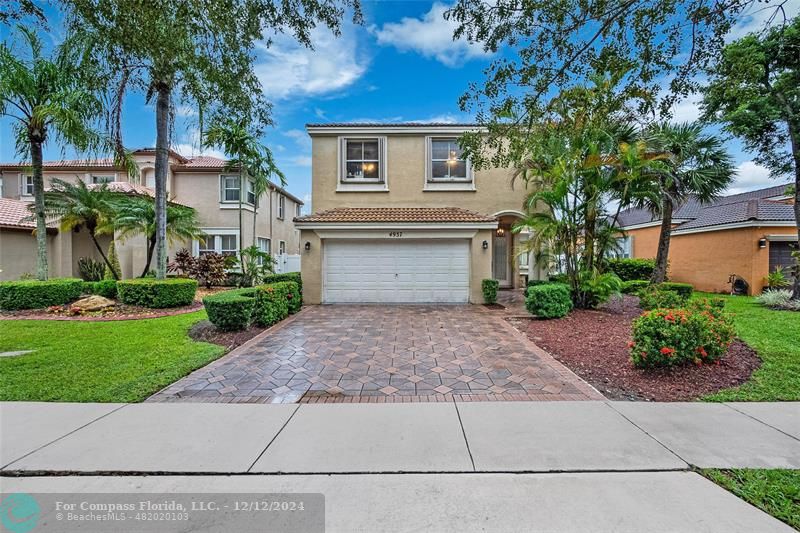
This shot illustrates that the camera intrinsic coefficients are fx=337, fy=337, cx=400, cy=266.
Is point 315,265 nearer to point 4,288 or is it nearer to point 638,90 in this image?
point 4,288

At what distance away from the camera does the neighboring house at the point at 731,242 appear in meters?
13.9

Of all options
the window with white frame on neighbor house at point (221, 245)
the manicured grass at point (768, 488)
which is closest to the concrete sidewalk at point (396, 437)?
the manicured grass at point (768, 488)

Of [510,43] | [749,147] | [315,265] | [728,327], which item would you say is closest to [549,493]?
[728,327]

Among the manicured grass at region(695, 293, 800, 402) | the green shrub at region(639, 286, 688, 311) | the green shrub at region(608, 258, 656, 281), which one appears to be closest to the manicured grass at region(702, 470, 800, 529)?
the manicured grass at region(695, 293, 800, 402)

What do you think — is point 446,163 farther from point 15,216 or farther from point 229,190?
point 15,216

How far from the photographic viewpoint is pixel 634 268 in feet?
57.6

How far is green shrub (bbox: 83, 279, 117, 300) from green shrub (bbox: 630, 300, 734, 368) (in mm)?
14608

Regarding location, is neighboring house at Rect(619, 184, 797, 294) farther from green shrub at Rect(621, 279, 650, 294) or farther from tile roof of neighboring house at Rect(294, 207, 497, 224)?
tile roof of neighboring house at Rect(294, 207, 497, 224)

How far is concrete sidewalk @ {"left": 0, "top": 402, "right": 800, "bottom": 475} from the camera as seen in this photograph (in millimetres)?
2928

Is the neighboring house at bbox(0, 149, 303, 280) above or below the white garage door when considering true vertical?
above

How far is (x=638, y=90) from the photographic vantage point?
17.1 ft

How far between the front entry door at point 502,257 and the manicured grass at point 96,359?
41.3ft

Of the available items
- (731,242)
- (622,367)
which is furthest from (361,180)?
(731,242)

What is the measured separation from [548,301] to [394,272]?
17.7 ft
